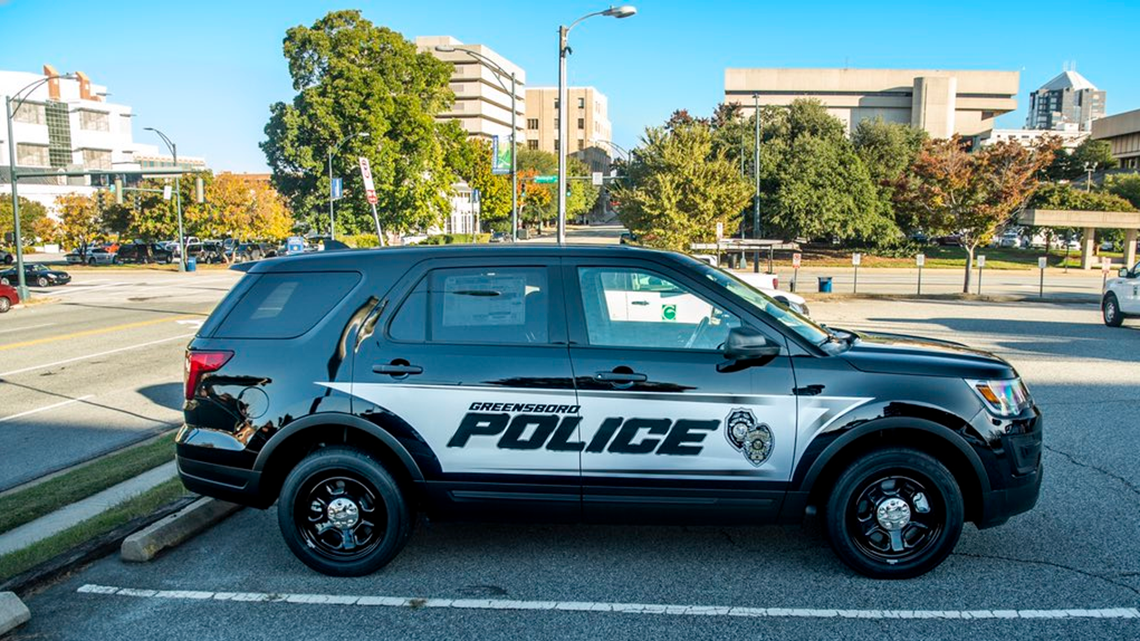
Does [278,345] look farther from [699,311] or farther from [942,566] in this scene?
[942,566]

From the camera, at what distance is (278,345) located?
185 inches

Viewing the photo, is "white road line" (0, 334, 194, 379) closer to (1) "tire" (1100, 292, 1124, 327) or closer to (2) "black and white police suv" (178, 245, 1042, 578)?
(2) "black and white police suv" (178, 245, 1042, 578)

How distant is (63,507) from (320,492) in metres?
2.91

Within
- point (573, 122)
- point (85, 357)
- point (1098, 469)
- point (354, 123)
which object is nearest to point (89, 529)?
point (1098, 469)

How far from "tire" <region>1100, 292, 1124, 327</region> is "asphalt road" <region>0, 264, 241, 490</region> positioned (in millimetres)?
18963

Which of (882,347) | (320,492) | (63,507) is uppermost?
(882,347)

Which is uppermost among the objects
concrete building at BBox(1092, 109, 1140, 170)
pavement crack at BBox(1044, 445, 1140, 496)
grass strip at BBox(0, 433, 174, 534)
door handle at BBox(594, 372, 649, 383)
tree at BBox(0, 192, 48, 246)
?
concrete building at BBox(1092, 109, 1140, 170)

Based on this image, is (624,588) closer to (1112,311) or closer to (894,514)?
(894,514)

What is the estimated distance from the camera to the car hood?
4.45 m

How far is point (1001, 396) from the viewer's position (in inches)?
176

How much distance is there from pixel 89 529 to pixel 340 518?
6.35 feet

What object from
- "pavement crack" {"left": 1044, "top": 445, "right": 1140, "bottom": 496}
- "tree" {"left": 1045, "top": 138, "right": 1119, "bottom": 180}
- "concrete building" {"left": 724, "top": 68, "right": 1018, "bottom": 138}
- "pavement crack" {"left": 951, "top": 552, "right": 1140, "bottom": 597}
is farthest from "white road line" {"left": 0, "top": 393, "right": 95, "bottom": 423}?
"concrete building" {"left": 724, "top": 68, "right": 1018, "bottom": 138}

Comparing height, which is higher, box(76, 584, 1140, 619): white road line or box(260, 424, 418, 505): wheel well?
box(260, 424, 418, 505): wheel well

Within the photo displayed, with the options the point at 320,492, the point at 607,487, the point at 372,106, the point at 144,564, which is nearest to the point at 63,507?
the point at 144,564
